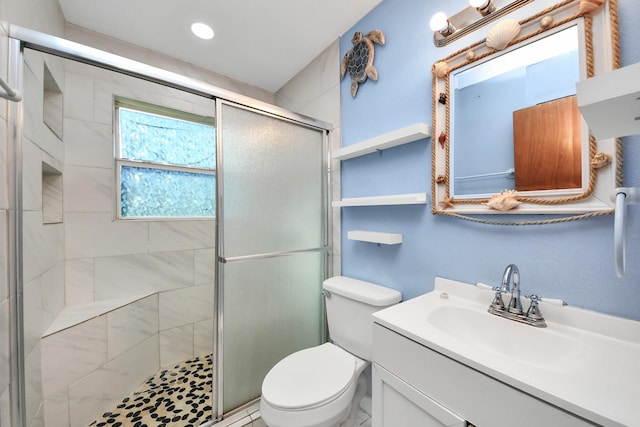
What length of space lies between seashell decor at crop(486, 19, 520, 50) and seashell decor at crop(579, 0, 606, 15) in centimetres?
18

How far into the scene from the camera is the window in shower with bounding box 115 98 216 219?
189 cm

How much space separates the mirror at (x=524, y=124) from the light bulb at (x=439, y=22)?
0.13 metres

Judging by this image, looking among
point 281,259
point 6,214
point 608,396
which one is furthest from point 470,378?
point 6,214

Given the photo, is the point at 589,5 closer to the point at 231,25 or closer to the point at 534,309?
the point at 534,309

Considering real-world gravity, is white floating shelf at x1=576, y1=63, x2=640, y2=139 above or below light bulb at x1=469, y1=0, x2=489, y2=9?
below

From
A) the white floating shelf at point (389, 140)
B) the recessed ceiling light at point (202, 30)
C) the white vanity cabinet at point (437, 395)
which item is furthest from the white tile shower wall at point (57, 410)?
the recessed ceiling light at point (202, 30)

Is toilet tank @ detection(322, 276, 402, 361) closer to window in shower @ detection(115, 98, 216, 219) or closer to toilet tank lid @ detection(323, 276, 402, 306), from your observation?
toilet tank lid @ detection(323, 276, 402, 306)

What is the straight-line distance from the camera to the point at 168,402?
1.61m

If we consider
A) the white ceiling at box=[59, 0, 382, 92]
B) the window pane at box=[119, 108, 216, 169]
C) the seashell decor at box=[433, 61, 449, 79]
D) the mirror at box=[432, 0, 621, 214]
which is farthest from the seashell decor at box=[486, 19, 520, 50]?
the window pane at box=[119, 108, 216, 169]

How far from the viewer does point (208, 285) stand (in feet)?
7.15

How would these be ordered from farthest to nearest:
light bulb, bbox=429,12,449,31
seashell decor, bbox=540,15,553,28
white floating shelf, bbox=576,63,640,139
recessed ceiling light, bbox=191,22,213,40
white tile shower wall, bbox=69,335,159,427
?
recessed ceiling light, bbox=191,22,213,40 < white tile shower wall, bbox=69,335,159,427 < light bulb, bbox=429,12,449,31 < seashell decor, bbox=540,15,553,28 < white floating shelf, bbox=576,63,640,139

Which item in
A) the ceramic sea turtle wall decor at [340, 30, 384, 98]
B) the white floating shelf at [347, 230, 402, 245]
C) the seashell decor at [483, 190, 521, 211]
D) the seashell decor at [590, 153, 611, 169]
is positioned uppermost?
the ceramic sea turtle wall decor at [340, 30, 384, 98]

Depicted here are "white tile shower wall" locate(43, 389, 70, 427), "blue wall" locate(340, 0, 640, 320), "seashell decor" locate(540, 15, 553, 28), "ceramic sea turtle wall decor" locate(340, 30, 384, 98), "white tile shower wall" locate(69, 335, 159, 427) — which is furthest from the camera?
"ceramic sea turtle wall decor" locate(340, 30, 384, 98)

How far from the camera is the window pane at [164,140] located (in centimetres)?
191
